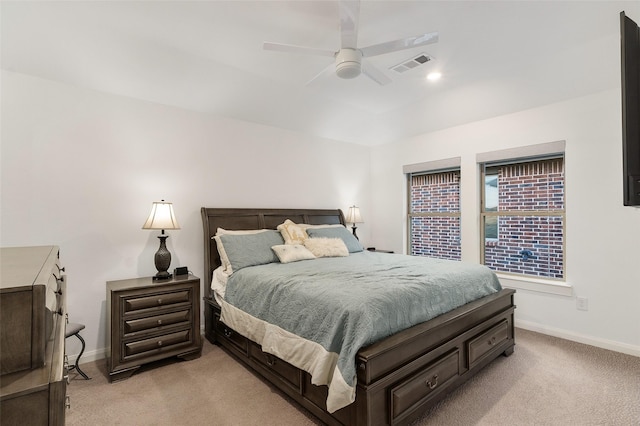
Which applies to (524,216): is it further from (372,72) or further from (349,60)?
(349,60)

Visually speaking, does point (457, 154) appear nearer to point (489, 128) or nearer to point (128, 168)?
point (489, 128)

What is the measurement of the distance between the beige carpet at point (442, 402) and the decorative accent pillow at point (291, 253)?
3.58 feet

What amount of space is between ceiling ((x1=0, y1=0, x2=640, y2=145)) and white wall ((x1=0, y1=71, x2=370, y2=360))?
0.22m

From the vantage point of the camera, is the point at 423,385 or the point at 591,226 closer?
the point at 423,385

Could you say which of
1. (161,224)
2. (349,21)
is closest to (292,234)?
(161,224)

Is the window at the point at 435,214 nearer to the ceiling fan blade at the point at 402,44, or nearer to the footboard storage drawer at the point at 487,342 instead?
the footboard storage drawer at the point at 487,342

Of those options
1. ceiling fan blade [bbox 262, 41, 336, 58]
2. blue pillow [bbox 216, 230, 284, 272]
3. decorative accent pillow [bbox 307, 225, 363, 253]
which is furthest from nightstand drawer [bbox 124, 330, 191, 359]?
ceiling fan blade [bbox 262, 41, 336, 58]

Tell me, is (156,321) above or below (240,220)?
below

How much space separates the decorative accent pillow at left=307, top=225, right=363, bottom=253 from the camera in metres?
3.95

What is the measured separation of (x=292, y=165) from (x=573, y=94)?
336cm

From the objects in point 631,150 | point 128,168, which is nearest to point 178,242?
point 128,168

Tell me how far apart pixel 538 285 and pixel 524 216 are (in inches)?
34.0

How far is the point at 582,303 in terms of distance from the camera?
10.7 feet

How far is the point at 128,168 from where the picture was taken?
3111mm
